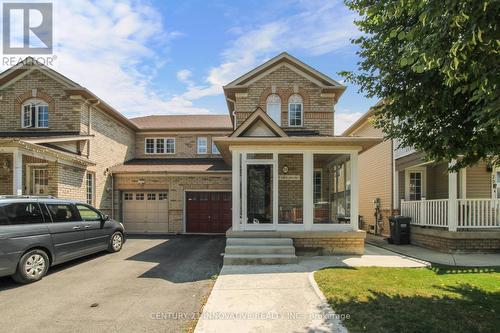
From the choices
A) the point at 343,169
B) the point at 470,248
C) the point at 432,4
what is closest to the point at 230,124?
the point at 343,169

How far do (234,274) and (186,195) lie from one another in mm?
9447

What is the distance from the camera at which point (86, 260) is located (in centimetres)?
959

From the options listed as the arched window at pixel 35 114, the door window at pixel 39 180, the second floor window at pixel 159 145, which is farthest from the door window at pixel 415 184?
the arched window at pixel 35 114

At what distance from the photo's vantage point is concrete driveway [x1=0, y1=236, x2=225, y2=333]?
16.4 ft

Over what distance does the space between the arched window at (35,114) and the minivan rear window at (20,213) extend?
825 centimetres

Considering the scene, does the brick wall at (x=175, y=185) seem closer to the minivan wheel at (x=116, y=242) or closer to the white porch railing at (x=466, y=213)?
the minivan wheel at (x=116, y=242)

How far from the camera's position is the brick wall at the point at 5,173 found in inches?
509

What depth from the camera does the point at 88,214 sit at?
9.77 meters

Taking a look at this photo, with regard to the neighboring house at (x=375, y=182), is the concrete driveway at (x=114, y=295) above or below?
below

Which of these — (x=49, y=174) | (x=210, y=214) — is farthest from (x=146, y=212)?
(x=49, y=174)

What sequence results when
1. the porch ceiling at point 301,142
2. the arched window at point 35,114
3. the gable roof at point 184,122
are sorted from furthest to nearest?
the gable roof at point 184,122 < the arched window at point 35,114 < the porch ceiling at point 301,142

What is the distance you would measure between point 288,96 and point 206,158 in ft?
23.4

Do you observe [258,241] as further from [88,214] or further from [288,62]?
[288,62]

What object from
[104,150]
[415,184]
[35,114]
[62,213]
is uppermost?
[35,114]
